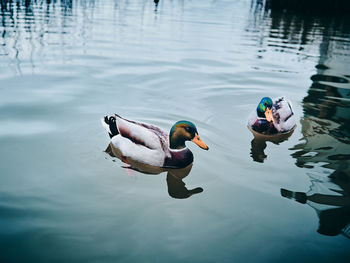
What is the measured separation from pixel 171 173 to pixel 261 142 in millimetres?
1847

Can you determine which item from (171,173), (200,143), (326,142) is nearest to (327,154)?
(326,142)

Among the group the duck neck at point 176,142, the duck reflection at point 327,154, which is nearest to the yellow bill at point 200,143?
the duck neck at point 176,142

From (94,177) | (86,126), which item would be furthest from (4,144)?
(94,177)

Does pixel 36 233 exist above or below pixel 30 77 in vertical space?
below

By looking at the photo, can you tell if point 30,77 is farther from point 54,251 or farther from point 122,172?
point 54,251

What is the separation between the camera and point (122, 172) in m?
4.43

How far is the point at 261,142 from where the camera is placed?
570cm

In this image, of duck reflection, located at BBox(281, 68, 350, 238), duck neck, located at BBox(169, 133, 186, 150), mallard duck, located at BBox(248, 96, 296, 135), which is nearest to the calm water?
duck reflection, located at BBox(281, 68, 350, 238)

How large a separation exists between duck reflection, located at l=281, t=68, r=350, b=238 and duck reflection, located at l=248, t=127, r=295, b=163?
0.34m

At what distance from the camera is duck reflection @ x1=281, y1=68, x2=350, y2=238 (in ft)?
12.4

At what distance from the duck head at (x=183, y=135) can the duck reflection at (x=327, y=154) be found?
120 centimetres

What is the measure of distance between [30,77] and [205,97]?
3869 mm

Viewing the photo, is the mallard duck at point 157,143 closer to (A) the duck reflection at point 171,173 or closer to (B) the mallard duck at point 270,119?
(A) the duck reflection at point 171,173

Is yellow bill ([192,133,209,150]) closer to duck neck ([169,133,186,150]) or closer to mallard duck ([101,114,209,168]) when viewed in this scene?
mallard duck ([101,114,209,168])
